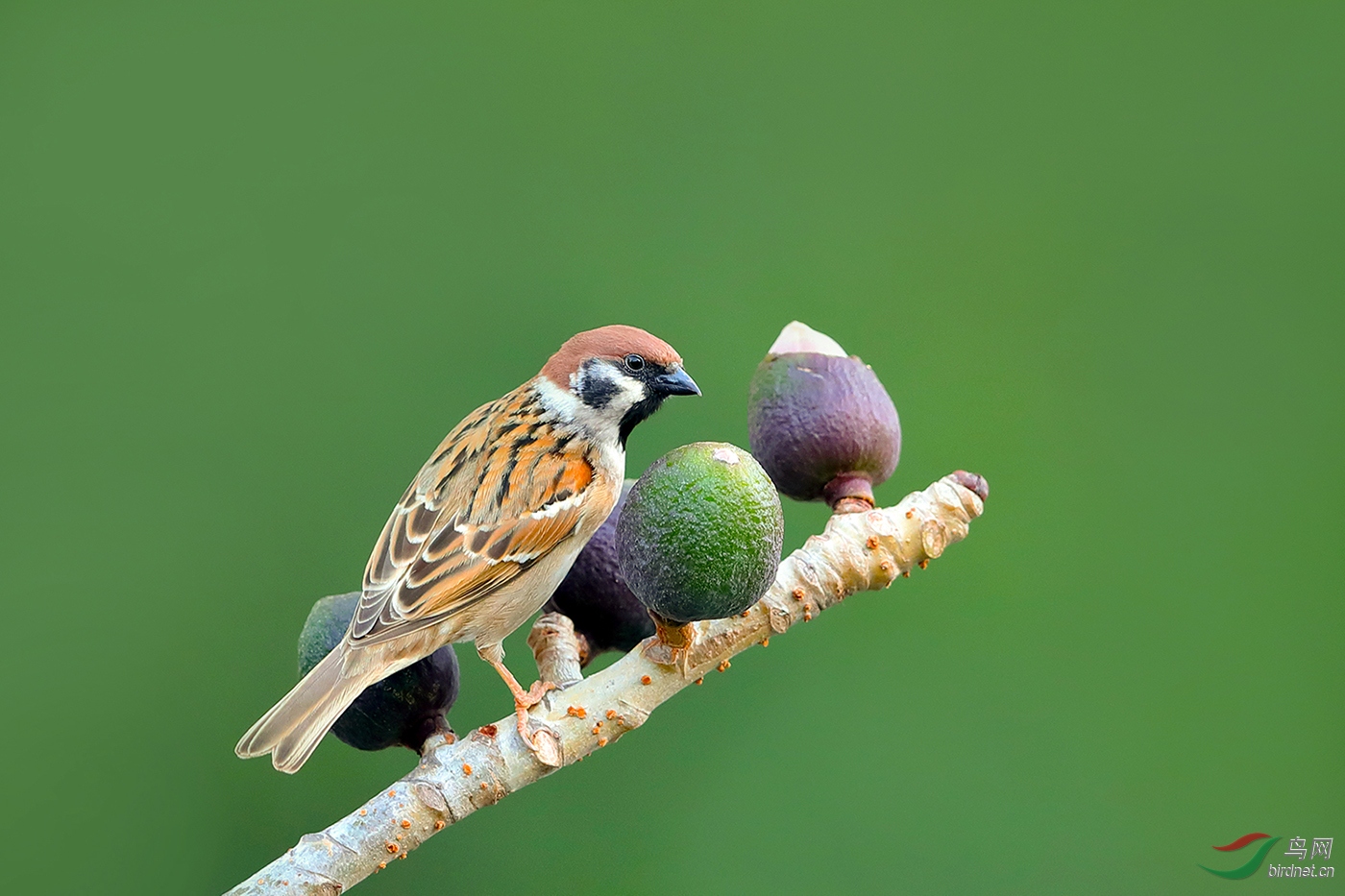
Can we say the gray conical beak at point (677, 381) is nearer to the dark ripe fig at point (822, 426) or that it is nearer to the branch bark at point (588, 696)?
the dark ripe fig at point (822, 426)

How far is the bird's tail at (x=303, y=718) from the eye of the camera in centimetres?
178

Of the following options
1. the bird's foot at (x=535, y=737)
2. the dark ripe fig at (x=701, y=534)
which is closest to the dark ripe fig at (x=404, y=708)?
the bird's foot at (x=535, y=737)

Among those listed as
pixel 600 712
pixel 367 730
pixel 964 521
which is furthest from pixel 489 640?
pixel 964 521

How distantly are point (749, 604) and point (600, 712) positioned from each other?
0.94ft

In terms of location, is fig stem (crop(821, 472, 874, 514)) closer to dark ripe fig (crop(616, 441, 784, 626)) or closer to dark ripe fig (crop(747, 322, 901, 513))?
dark ripe fig (crop(747, 322, 901, 513))

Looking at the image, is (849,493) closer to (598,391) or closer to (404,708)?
(598,391)

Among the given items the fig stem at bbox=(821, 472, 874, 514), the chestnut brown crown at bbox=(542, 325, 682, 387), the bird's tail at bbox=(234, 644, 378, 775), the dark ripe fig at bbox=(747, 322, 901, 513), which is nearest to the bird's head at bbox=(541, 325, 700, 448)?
the chestnut brown crown at bbox=(542, 325, 682, 387)

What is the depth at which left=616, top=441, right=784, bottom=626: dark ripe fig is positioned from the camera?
1554 mm

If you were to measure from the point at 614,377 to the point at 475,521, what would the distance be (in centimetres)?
40

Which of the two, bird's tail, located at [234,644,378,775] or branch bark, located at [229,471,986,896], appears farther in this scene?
bird's tail, located at [234,644,378,775]

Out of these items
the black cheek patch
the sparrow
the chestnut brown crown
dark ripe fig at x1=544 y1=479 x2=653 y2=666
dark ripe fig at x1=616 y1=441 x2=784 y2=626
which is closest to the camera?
dark ripe fig at x1=616 y1=441 x2=784 y2=626

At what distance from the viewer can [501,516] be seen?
2.26 metres

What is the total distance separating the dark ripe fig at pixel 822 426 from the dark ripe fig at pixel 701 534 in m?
0.39

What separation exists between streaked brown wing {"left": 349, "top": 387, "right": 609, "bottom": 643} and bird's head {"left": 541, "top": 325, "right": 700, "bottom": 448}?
0.09m
